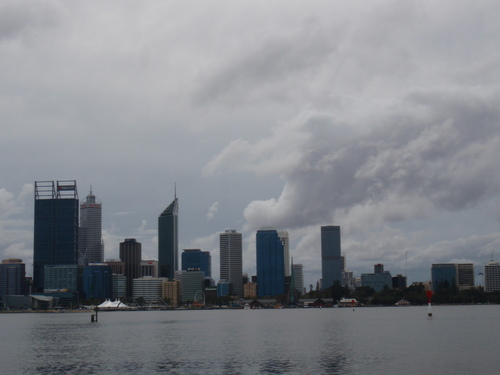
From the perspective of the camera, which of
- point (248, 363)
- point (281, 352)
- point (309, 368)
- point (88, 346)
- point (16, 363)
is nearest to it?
point (309, 368)

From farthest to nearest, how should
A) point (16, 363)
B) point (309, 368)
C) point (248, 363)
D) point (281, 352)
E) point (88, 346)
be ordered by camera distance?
point (88, 346) → point (281, 352) → point (16, 363) → point (248, 363) → point (309, 368)

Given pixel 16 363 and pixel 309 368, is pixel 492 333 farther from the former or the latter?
pixel 16 363

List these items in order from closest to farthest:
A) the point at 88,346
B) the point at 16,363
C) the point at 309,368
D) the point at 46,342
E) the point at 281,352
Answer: the point at 309,368 < the point at 16,363 < the point at 281,352 < the point at 88,346 < the point at 46,342

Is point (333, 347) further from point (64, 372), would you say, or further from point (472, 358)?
point (64, 372)

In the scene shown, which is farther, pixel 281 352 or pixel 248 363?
pixel 281 352

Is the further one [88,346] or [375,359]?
[88,346]

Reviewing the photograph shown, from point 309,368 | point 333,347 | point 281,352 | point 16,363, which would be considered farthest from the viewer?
point 333,347

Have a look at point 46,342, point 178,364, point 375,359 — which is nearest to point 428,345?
point 375,359

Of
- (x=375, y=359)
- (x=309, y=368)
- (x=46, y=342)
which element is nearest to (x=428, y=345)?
(x=375, y=359)

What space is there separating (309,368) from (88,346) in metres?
48.8

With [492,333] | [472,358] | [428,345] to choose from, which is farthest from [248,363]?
[492,333]

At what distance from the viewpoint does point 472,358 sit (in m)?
85.2

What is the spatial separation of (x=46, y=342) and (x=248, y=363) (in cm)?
5591

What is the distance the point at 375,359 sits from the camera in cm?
8488
